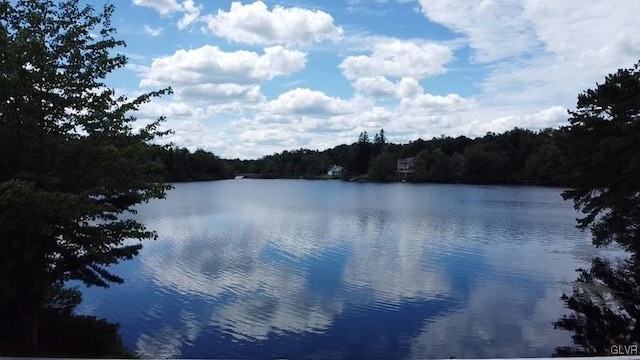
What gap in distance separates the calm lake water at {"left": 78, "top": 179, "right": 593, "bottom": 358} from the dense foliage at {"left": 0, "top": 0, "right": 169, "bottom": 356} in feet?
14.3

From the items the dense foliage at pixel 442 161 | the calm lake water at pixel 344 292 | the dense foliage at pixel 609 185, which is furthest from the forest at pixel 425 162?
the dense foliage at pixel 609 185

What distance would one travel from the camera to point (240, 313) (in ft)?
46.8

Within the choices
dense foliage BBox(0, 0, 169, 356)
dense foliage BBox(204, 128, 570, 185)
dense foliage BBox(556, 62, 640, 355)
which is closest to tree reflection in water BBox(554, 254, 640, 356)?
dense foliage BBox(556, 62, 640, 355)

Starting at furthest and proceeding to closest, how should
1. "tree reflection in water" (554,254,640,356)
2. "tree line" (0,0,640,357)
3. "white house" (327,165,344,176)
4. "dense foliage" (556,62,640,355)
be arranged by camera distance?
"white house" (327,165,344,176), "dense foliage" (556,62,640,355), "tree reflection in water" (554,254,640,356), "tree line" (0,0,640,357)

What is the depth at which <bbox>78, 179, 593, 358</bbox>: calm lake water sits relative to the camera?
12273 mm

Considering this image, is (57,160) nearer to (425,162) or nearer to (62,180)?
(62,180)

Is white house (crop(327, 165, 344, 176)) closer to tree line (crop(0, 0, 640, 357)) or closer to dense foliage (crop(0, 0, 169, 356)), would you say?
tree line (crop(0, 0, 640, 357))

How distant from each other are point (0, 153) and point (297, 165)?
157906 mm

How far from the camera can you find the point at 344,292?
16.9m

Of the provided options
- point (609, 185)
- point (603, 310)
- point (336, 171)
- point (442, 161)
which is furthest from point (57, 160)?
point (336, 171)

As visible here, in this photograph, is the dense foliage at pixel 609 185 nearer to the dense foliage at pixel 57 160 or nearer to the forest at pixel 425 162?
the dense foliage at pixel 57 160

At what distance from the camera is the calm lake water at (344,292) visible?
12.3 metres

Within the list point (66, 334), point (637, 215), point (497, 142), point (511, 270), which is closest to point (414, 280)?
point (511, 270)

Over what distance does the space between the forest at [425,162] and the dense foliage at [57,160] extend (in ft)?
224
